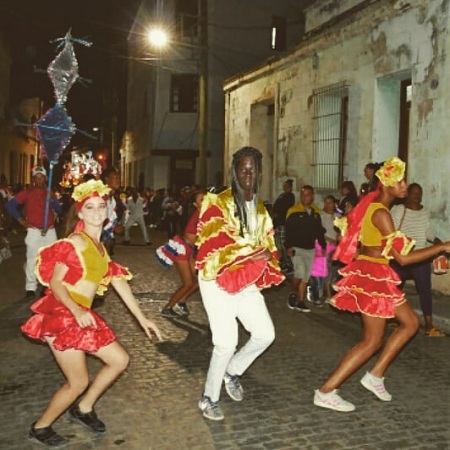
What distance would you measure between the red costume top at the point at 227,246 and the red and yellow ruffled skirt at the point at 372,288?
0.74m

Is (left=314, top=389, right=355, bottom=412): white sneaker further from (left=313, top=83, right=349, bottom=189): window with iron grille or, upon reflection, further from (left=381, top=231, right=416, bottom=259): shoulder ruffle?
(left=313, top=83, right=349, bottom=189): window with iron grille

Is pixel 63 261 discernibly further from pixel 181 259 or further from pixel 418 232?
pixel 418 232

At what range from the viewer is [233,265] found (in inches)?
195

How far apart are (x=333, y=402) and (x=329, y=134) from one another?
1082cm

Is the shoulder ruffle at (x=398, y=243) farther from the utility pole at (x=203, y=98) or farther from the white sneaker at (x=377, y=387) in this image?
the utility pole at (x=203, y=98)

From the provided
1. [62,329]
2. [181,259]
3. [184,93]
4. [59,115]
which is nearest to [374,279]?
[62,329]

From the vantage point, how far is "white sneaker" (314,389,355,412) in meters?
5.30

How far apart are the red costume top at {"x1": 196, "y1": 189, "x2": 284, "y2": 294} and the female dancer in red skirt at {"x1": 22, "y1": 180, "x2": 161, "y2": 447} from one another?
0.68 metres

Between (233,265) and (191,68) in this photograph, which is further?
(191,68)

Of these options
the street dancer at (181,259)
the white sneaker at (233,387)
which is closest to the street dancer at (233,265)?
the white sneaker at (233,387)

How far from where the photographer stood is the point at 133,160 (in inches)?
1490

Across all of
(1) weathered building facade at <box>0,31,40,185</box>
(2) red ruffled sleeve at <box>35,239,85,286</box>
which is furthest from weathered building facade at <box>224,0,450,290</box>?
(1) weathered building facade at <box>0,31,40,185</box>

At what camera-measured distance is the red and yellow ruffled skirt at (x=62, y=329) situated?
4.29 m

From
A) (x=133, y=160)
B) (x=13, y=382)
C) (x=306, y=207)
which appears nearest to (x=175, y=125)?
(x=133, y=160)
